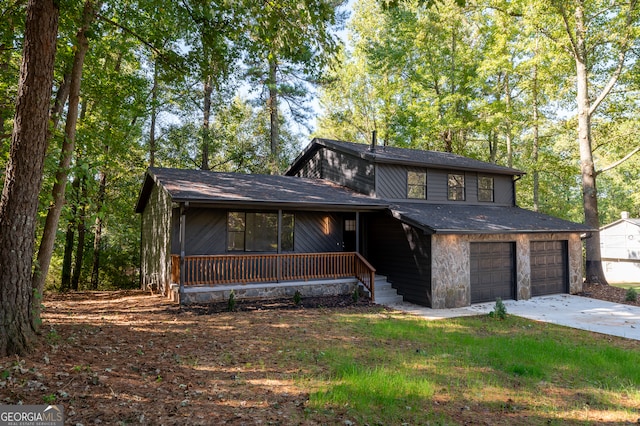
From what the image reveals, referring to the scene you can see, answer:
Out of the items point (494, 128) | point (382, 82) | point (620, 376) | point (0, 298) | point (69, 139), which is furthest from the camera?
A: point (382, 82)

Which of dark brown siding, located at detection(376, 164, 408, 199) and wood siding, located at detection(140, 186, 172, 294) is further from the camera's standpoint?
dark brown siding, located at detection(376, 164, 408, 199)

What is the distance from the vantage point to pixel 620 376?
6000mm

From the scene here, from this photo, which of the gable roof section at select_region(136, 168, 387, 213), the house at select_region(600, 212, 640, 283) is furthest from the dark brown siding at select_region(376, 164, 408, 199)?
the house at select_region(600, 212, 640, 283)

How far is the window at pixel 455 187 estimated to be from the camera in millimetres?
16438

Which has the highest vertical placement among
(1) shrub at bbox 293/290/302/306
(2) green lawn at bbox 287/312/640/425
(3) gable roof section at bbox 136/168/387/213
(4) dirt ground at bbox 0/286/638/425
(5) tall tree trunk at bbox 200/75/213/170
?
(5) tall tree trunk at bbox 200/75/213/170

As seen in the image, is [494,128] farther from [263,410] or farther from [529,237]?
[263,410]

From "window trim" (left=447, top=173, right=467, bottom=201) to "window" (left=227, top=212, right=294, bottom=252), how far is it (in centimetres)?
702

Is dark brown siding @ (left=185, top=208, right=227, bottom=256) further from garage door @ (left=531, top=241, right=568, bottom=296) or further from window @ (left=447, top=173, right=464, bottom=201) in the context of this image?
garage door @ (left=531, top=241, right=568, bottom=296)

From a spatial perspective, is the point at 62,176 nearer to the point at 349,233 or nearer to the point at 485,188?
the point at 349,233

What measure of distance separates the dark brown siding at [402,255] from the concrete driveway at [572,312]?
62 centimetres

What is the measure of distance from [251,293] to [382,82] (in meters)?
20.6

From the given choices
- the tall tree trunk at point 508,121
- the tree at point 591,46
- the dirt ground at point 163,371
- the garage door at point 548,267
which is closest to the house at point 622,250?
the tall tree trunk at point 508,121

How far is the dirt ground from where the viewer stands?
424 cm

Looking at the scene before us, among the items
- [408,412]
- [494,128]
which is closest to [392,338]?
[408,412]
